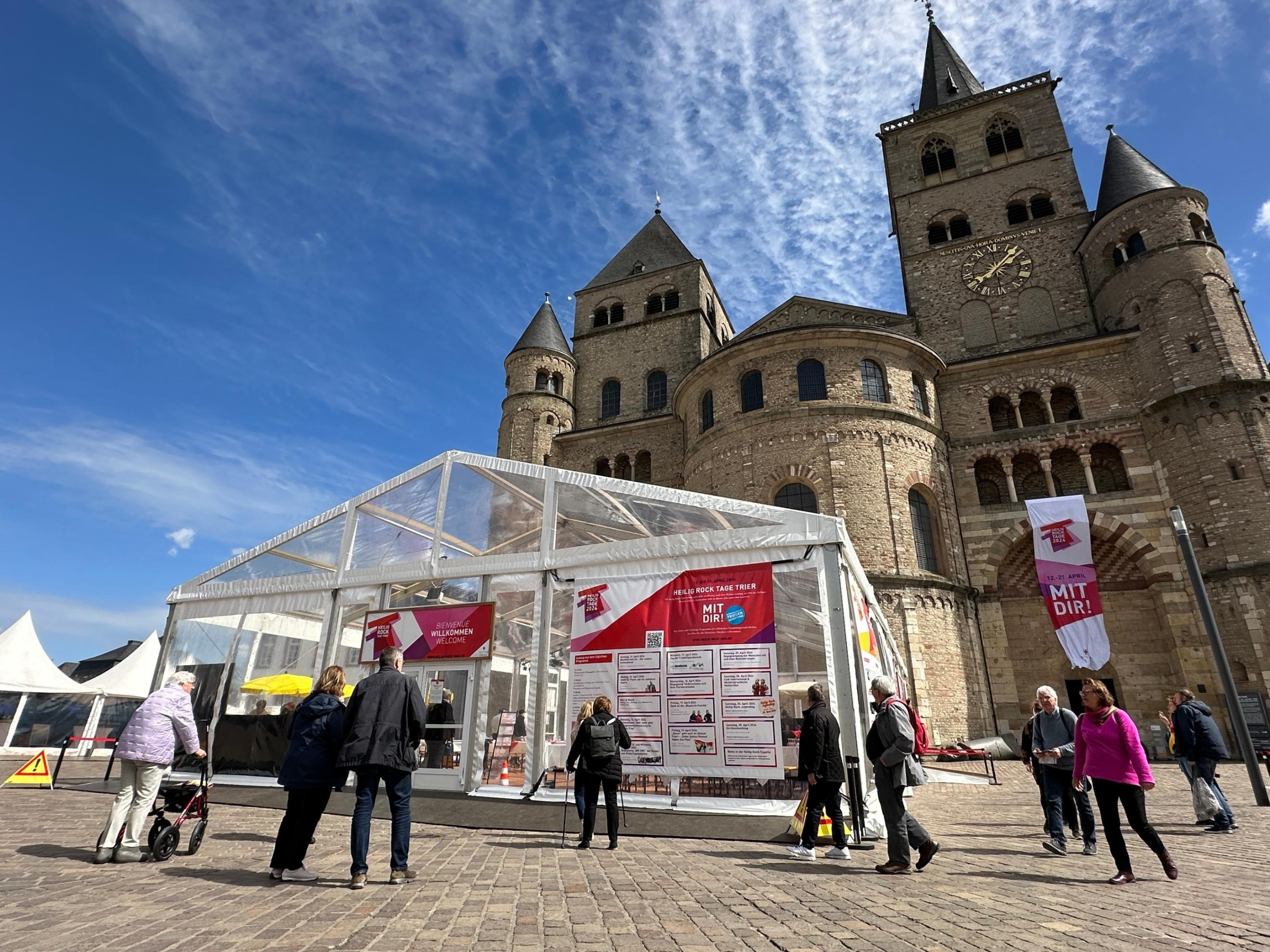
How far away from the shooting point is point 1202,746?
752 cm

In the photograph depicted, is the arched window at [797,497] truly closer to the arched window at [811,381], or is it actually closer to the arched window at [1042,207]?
the arched window at [811,381]

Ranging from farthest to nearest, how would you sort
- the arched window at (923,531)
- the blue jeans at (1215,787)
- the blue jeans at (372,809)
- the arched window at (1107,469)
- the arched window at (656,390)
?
the arched window at (656,390) < the arched window at (1107,469) < the arched window at (923,531) < the blue jeans at (1215,787) < the blue jeans at (372,809)

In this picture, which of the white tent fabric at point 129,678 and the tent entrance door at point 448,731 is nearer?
the tent entrance door at point 448,731

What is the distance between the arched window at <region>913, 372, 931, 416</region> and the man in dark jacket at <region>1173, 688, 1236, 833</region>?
14.3 meters

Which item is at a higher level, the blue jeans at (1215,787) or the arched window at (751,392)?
the arched window at (751,392)

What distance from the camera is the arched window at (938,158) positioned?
29859 mm

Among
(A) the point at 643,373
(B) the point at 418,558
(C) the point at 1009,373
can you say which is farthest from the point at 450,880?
(A) the point at 643,373

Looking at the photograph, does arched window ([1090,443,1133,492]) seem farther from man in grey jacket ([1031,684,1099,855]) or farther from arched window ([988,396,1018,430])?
man in grey jacket ([1031,684,1099,855])

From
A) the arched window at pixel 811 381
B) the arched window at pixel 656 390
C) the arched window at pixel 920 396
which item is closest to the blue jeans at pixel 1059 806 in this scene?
the arched window at pixel 811 381

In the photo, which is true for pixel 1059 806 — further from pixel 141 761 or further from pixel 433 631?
pixel 433 631

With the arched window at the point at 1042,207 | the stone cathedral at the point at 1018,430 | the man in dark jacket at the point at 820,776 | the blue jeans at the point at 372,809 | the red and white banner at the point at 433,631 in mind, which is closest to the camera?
the blue jeans at the point at 372,809

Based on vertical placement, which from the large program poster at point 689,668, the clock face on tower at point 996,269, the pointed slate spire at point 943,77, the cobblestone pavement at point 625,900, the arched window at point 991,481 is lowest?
the cobblestone pavement at point 625,900

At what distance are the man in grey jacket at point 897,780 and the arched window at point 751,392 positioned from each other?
1602 centimetres

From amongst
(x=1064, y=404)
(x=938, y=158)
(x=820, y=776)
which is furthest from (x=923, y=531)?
(x=938, y=158)
